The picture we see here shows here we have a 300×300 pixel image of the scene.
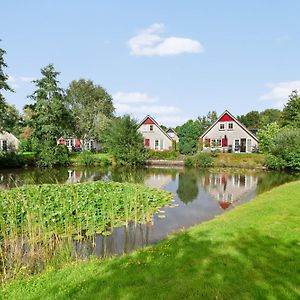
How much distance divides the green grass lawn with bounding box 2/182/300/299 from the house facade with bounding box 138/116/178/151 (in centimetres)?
4349

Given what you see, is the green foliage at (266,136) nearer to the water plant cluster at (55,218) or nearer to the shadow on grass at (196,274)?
the water plant cluster at (55,218)

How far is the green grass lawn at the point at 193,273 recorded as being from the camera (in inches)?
217

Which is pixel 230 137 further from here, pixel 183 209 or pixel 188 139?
pixel 183 209

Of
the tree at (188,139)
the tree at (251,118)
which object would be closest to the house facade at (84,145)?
the tree at (188,139)

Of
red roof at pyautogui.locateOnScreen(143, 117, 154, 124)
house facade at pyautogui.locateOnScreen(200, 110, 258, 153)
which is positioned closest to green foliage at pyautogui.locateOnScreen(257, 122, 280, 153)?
house facade at pyautogui.locateOnScreen(200, 110, 258, 153)

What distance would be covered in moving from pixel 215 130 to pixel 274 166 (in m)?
13.8

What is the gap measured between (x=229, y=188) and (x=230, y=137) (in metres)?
24.6

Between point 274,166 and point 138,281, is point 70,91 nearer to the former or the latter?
point 274,166

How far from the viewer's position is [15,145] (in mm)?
49500

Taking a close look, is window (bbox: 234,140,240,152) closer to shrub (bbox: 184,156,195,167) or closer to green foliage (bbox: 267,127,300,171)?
shrub (bbox: 184,156,195,167)

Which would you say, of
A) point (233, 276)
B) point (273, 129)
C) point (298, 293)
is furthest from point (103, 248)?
point (273, 129)

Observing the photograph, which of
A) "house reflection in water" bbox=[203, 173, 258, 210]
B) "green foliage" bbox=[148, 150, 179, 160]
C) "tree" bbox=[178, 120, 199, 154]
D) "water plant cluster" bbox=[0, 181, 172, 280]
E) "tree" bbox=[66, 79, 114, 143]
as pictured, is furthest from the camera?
"tree" bbox=[66, 79, 114, 143]

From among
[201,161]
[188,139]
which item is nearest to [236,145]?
[201,161]

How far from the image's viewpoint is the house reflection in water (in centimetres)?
1938
